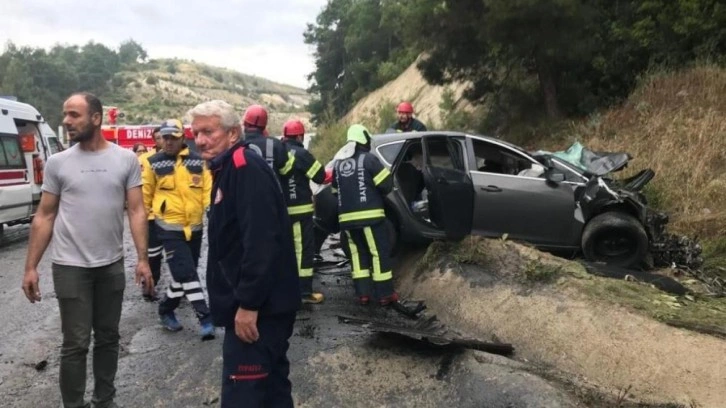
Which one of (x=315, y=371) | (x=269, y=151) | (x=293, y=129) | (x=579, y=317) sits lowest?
(x=315, y=371)

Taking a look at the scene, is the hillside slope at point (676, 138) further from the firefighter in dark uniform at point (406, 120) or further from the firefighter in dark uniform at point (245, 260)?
the firefighter in dark uniform at point (245, 260)

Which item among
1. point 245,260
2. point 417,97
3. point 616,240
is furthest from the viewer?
point 417,97

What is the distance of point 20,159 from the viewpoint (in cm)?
1049

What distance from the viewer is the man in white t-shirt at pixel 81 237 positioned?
10.9 feet

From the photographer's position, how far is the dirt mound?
13.1ft

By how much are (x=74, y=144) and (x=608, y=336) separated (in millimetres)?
3842

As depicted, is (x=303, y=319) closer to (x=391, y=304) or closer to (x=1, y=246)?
(x=391, y=304)

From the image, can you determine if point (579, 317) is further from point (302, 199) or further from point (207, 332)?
point (207, 332)

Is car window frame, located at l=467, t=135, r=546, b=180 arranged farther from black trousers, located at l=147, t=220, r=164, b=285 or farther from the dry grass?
black trousers, located at l=147, t=220, r=164, b=285

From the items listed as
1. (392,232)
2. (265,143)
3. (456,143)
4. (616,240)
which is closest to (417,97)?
(456,143)

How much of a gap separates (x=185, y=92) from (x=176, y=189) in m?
125

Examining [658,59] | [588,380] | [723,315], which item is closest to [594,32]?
[658,59]

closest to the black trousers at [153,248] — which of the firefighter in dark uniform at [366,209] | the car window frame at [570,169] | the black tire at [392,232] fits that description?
the firefighter in dark uniform at [366,209]

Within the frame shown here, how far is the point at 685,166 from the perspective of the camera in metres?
8.77
